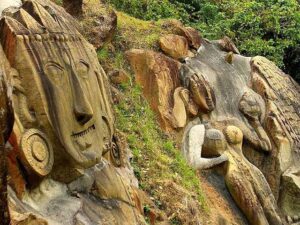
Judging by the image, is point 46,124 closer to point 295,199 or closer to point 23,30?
point 23,30

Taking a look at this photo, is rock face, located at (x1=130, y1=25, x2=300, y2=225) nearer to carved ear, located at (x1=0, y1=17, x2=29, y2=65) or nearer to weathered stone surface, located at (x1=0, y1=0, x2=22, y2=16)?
weathered stone surface, located at (x1=0, y1=0, x2=22, y2=16)

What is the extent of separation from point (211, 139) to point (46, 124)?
4148 mm

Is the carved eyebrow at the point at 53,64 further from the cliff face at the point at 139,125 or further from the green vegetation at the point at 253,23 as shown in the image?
the green vegetation at the point at 253,23

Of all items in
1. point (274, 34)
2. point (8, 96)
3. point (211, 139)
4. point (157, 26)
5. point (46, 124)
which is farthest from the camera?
point (274, 34)

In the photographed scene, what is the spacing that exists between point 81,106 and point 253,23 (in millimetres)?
9402

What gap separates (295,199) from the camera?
902 cm

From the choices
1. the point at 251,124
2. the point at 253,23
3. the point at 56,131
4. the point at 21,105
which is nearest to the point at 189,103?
the point at 251,124

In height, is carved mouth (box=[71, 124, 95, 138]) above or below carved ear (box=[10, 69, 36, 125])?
below

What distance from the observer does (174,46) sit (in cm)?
994

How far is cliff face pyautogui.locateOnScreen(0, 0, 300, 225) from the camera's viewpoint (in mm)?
4809

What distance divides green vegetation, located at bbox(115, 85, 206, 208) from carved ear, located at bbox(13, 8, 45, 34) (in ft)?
8.50

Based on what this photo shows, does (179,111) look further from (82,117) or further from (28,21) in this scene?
(28,21)

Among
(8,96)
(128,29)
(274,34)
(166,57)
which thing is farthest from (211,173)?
(274,34)

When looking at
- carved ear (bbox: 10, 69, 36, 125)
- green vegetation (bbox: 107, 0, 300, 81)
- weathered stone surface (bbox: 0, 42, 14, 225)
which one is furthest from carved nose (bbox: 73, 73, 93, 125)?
green vegetation (bbox: 107, 0, 300, 81)
